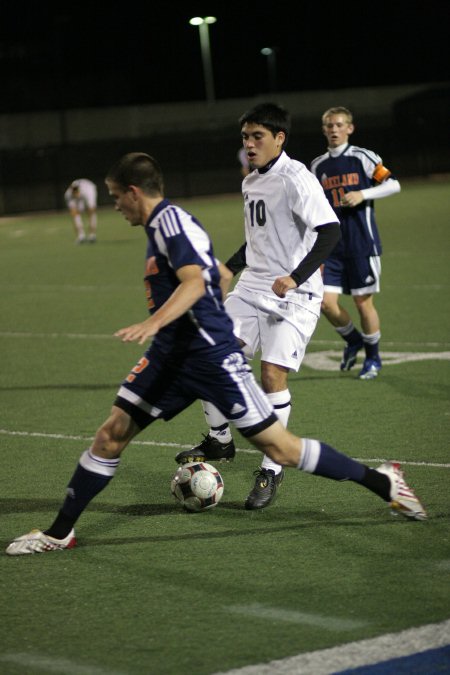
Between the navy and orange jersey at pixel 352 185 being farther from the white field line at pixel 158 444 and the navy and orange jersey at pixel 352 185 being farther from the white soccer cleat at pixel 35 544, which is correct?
the white soccer cleat at pixel 35 544

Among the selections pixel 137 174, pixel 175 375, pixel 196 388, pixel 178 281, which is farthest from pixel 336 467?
pixel 137 174

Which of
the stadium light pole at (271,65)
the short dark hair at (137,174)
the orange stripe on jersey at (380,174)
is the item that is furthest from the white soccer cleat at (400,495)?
the stadium light pole at (271,65)

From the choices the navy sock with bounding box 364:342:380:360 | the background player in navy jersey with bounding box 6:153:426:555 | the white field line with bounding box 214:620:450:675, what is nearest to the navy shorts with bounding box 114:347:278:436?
the background player in navy jersey with bounding box 6:153:426:555

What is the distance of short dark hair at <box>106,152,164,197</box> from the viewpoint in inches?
211

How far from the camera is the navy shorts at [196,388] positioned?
5.43 meters

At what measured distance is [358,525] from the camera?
19.4 feet

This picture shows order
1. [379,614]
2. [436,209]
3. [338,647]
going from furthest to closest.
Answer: [436,209] < [379,614] < [338,647]

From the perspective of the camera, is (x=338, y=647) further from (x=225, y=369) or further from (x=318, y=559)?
(x=225, y=369)

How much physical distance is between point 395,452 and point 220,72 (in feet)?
208

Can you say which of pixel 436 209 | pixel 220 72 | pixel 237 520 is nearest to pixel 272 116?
pixel 237 520

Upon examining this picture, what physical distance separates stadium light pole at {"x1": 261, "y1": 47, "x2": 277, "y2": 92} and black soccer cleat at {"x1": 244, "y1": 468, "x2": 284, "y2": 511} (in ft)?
220

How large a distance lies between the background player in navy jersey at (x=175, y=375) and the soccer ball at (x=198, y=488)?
0.80 m

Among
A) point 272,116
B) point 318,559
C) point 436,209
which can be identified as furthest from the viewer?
point 436,209

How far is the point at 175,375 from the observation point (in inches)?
217
